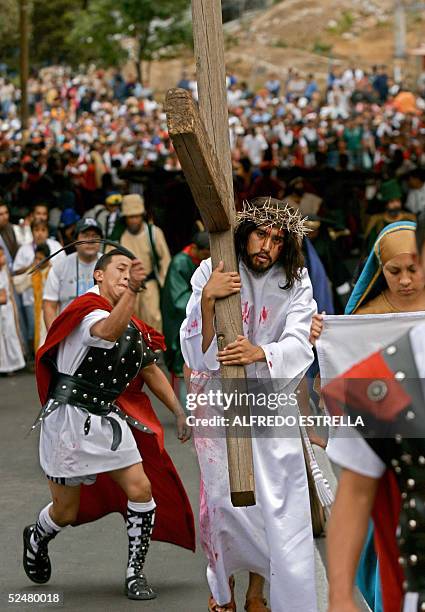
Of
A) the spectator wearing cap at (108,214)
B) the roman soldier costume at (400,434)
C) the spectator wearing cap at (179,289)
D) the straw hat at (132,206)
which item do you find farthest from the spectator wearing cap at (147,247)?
the roman soldier costume at (400,434)

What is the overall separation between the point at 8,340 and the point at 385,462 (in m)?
11.2

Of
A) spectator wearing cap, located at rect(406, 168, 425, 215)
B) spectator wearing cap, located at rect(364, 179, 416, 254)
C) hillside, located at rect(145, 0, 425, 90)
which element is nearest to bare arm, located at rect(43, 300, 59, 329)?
spectator wearing cap, located at rect(364, 179, 416, 254)

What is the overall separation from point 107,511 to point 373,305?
2038 millimetres

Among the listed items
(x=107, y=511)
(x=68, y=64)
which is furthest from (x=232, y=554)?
(x=68, y=64)

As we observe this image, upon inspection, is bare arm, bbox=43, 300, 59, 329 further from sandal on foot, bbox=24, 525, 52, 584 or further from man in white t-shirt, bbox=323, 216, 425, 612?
man in white t-shirt, bbox=323, 216, 425, 612

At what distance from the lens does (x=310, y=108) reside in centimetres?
4047

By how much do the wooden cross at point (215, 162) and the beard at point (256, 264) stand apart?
14.2 inches

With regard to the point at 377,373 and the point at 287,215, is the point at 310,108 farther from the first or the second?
the point at 377,373

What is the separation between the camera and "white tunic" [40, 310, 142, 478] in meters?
6.52

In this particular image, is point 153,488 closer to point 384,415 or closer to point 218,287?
point 218,287

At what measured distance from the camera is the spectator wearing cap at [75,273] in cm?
1082

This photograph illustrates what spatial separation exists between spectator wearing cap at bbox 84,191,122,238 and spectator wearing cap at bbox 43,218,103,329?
2.56 m

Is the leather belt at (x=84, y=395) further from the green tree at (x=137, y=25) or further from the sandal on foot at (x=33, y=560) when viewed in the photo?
the green tree at (x=137, y=25)

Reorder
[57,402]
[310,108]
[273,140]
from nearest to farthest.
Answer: [57,402], [273,140], [310,108]
